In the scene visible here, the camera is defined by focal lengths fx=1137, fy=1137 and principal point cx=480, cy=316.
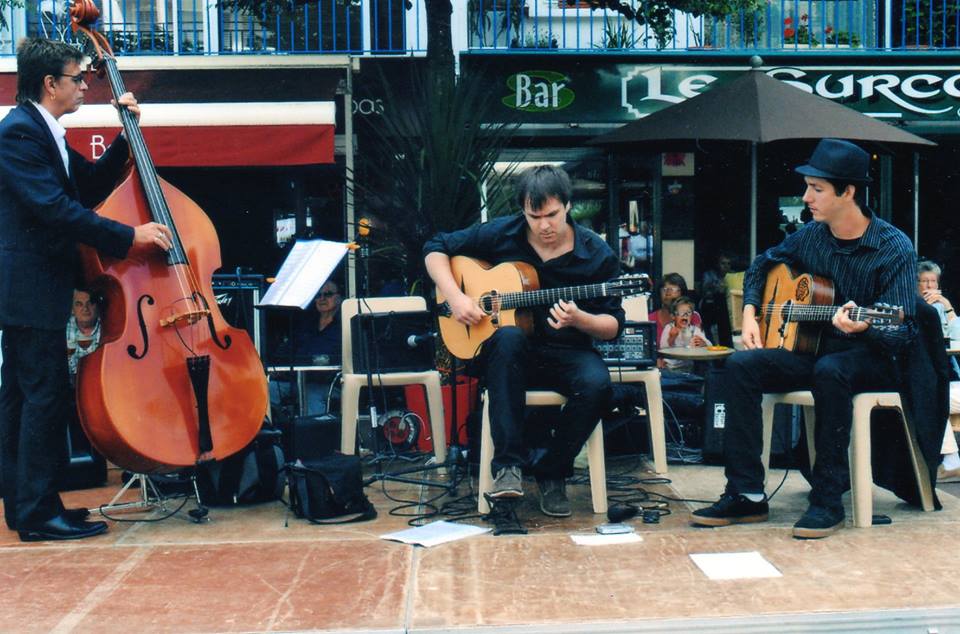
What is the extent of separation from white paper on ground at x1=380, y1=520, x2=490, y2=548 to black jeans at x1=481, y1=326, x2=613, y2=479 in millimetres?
289

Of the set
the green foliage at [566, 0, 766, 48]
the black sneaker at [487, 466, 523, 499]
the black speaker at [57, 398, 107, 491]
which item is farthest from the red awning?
the black sneaker at [487, 466, 523, 499]

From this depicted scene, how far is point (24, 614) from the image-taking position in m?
3.78

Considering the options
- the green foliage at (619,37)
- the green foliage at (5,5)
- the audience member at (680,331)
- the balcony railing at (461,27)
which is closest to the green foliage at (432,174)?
the audience member at (680,331)

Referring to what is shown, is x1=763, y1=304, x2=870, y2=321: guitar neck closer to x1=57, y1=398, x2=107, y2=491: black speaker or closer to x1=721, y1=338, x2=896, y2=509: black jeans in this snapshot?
x1=721, y1=338, x2=896, y2=509: black jeans

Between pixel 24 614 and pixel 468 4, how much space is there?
264 inches

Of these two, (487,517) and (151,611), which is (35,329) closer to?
(151,611)

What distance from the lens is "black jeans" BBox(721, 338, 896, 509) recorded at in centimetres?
471

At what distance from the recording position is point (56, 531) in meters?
4.76

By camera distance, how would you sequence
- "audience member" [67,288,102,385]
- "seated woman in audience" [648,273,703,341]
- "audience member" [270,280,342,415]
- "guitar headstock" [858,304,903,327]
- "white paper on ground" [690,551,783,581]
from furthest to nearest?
"seated woman in audience" [648,273,703,341]
"audience member" [270,280,342,415]
"audience member" [67,288,102,385]
"guitar headstock" [858,304,903,327]
"white paper on ground" [690,551,783,581]

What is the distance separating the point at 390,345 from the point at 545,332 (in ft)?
4.58

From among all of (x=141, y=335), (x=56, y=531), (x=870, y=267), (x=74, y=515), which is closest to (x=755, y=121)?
(x=870, y=267)

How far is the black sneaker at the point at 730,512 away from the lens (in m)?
4.80

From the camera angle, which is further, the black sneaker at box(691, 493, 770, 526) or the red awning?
the red awning

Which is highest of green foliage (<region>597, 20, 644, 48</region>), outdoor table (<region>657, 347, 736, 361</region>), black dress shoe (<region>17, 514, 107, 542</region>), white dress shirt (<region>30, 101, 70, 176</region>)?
green foliage (<region>597, 20, 644, 48</region>)
